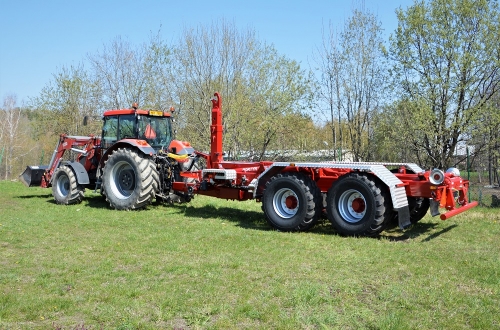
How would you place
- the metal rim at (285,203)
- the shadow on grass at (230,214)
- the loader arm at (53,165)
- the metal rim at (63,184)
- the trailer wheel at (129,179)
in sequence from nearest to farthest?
the metal rim at (285,203) < the shadow on grass at (230,214) < the trailer wheel at (129,179) < the metal rim at (63,184) < the loader arm at (53,165)

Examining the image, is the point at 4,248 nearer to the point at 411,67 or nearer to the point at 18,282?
the point at 18,282

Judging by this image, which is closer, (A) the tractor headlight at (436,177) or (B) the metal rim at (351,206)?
(A) the tractor headlight at (436,177)

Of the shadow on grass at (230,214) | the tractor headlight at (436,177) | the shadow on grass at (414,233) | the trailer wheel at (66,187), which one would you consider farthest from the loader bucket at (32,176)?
the tractor headlight at (436,177)

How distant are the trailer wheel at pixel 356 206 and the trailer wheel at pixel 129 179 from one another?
440 centimetres

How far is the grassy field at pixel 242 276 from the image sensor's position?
4145 millimetres

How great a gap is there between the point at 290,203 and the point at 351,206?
1.17 meters

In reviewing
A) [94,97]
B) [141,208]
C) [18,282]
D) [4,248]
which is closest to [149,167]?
[141,208]

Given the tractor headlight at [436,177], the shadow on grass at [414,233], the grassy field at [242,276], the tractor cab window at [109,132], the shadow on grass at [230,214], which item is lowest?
the grassy field at [242,276]

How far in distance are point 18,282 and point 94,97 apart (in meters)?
20.7

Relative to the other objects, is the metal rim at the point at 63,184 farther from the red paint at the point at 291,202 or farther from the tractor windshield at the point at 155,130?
the red paint at the point at 291,202

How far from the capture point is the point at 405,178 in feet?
26.6

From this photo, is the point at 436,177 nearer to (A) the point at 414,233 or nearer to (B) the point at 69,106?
(A) the point at 414,233

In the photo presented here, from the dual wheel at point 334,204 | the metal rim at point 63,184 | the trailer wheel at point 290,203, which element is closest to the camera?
the dual wheel at point 334,204

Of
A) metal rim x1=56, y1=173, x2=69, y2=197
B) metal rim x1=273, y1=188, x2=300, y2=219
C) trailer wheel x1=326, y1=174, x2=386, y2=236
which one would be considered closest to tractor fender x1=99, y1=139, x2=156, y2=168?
metal rim x1=56, y1=173, x2=69, y2=197
